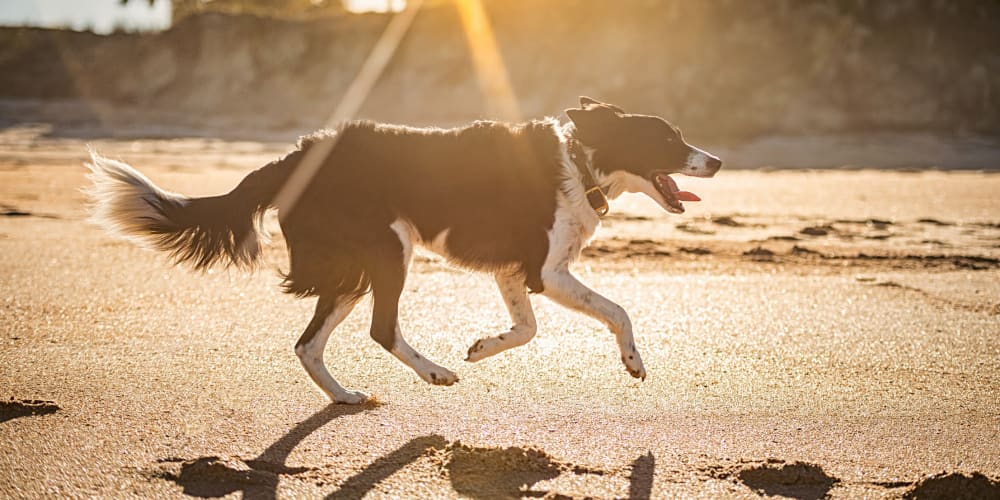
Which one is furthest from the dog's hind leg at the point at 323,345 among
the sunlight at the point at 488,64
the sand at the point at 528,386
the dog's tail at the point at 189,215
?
the sunlight at the point at 488,64

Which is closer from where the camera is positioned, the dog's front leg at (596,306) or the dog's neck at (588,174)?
the dog's front leg at (596,306)

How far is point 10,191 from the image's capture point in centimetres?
1305

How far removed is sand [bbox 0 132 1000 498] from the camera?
149 inches

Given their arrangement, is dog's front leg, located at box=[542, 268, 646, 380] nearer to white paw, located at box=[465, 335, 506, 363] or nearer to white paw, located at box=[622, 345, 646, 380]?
white paw, located at box=[622, 345, 646, 380]

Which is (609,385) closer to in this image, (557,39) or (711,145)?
(711,145)

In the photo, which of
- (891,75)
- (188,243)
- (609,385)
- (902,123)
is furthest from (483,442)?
(891,75)

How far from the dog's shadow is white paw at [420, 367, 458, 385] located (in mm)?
580

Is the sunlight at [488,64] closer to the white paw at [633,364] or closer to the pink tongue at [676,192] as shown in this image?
the pink tongue at [676,192]

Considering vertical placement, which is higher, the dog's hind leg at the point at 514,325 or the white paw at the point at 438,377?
the dog's hind leg at the point at 514,325

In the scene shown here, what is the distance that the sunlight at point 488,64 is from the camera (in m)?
28.0

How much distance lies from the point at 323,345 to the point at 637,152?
5.94ft

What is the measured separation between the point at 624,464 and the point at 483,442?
558mm

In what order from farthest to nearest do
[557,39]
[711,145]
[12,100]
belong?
1. [12,100]
2. [557,39]
3. [711,145]

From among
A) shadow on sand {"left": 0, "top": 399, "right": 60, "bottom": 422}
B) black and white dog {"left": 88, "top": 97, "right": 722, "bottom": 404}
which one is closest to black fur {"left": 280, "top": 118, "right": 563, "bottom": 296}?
black and white dog {"left": 88, "top": 97, "right": 722, "bottom": 404}
